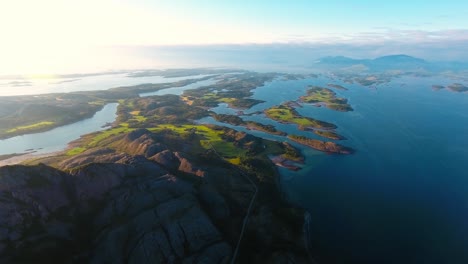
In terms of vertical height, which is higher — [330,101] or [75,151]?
[75,151]

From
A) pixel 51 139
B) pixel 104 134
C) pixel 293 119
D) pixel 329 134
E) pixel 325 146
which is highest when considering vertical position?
pixel 104 134

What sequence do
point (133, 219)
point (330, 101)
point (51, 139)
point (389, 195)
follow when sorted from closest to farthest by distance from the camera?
point (133, 219), point (389, 195), point (51, 139), point (330, 101)

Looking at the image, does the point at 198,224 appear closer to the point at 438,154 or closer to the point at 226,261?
the point at 226,261

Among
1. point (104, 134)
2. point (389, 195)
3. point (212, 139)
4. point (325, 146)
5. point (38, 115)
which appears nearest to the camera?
point (389, 195)

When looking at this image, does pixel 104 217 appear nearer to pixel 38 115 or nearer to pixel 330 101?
pixel 38 115

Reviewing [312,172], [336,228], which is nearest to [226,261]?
[336,228]

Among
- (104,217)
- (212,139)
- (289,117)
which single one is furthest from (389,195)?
(289,117)

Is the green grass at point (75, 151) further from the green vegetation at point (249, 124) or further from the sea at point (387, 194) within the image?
the green vegetation at point (249, 124)

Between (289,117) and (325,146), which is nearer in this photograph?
(325,146)
